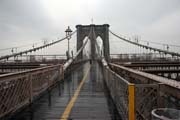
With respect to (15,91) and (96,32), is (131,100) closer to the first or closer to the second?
(15,91)

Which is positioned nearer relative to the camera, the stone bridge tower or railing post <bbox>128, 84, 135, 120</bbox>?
railing post <bbox>128, 84, 135, 120</bbox>

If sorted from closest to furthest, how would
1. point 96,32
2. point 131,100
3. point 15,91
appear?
point 131,100
point 15,91
point 96,32

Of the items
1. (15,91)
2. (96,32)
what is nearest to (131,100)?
(15,91)

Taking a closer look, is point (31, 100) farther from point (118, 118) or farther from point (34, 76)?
point (118, 118)

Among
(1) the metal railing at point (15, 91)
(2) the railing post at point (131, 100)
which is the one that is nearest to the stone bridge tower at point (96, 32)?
(1) the metal railing at point (15, 91)

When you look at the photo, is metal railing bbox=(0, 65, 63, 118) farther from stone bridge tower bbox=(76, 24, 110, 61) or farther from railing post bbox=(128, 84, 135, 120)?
stone bridge tower bbox=(76, 24, 110, 61)

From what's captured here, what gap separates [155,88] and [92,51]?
60.1 m

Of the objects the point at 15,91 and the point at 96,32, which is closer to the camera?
the point at 15,91

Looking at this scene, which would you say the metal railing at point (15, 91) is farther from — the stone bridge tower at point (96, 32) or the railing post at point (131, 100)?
the stone bridge tower at point (96, 32)

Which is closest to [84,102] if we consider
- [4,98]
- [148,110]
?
[4,98]

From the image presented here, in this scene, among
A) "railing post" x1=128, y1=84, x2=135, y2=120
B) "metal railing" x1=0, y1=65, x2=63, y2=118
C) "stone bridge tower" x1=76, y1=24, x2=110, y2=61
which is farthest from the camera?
"stone bridge tower" x1=76, y1=24, x2=110, y2=61

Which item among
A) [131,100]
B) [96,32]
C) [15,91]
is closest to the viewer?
[131,100]

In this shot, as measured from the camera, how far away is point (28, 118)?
21.5 ft

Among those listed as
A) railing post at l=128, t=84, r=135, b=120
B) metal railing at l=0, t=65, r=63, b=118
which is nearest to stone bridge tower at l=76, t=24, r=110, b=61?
metal railing at l=0, t=65, r=63, b=118
